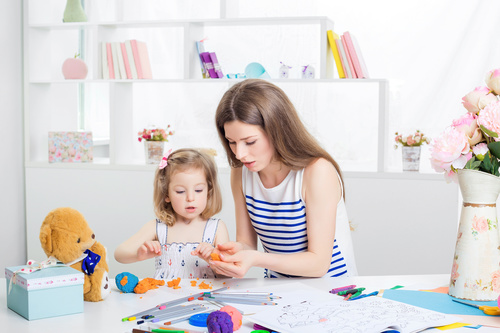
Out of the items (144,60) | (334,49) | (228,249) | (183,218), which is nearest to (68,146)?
(144,60)

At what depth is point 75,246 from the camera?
1340 mm

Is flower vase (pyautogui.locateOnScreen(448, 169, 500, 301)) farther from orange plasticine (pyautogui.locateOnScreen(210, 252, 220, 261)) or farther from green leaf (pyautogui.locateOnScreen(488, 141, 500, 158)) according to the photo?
orange plasticine (pyautogui.locateOnScreen(210, 252, 220, 261))

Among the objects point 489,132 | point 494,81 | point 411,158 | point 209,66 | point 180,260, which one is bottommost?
point 180,260

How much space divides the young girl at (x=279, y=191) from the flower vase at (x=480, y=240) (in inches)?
15.8

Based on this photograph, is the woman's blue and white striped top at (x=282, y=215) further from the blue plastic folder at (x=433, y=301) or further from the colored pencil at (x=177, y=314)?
the colored pencil at (x=177, y=314)

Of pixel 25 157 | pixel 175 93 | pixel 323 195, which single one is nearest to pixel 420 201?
pixel 323 195

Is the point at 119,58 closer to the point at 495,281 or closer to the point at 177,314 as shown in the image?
the point at 177,314

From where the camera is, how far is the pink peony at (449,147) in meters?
1.35

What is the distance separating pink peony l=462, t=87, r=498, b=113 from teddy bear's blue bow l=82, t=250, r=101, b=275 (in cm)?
93

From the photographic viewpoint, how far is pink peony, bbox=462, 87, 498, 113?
1.37m

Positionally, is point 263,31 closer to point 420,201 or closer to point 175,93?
point 175,93

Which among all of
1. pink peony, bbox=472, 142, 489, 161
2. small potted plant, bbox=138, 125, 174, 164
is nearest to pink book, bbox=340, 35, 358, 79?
small potted plant, bbox=138, 125, 174, 164

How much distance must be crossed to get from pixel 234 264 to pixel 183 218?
0.47 meters

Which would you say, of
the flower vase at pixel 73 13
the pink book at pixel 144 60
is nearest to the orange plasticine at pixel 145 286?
the pink book at pixel 144 60
